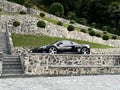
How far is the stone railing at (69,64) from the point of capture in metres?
26.8

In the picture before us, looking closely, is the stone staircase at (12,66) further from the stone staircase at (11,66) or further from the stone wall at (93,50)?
the stone wall at (93,50)

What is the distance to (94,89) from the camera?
20.6m

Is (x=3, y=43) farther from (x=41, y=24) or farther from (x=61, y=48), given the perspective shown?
(x=61, y=48)

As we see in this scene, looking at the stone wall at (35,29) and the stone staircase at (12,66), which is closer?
the stone staircase at (12,66)

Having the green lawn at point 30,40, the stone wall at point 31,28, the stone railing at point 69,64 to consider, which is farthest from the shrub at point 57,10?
the stone railing at point 69,64

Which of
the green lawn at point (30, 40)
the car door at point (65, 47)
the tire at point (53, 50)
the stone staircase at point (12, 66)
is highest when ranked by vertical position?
the green lawn at point (30, 40)

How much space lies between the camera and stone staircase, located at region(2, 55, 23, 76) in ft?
85.2

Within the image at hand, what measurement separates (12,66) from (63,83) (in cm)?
529

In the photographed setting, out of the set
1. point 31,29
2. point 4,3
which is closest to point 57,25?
point 31,29

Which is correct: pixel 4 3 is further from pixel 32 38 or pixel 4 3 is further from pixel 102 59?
pixel 102 59

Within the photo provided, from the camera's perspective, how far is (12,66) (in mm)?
26922

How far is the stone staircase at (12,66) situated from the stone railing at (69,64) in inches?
22.9

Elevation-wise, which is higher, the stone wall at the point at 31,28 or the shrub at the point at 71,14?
the shrub at the point at 71,14

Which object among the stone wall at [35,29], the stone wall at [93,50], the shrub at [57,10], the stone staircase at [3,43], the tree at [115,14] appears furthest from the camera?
the tree at [115,14]
